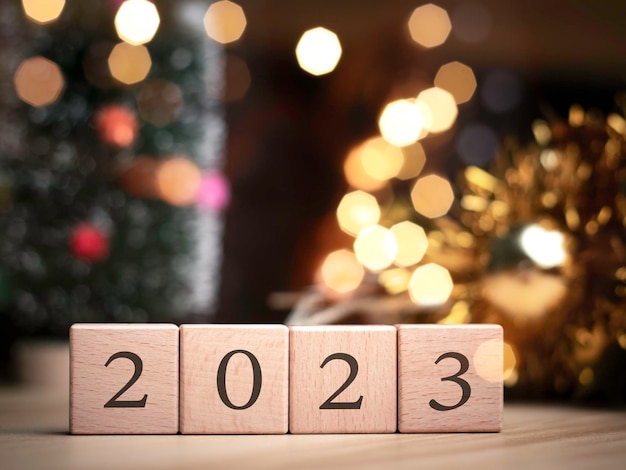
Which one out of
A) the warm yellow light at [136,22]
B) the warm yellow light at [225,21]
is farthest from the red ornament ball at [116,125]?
the warm yellow light at [225,21]

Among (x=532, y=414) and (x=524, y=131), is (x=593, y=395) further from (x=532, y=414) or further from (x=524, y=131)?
(x=524, y=131)

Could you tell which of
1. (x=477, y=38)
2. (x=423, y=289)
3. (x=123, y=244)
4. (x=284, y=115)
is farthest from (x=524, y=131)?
(x=123, y=244)

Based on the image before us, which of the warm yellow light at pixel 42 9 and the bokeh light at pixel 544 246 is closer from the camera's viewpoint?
the bokeh light at pixel 544 246

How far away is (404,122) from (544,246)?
2.41 ft

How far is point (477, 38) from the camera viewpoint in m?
1.59

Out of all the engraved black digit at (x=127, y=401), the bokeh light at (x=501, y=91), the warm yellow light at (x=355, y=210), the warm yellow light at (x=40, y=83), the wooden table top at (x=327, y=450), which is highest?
the bokeh light at (x=501, y=91)

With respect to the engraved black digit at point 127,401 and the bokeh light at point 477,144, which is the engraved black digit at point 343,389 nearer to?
the engraved black digit at point 127,401

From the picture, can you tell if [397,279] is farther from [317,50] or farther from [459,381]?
[317,50]

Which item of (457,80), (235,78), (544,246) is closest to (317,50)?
(235,78)

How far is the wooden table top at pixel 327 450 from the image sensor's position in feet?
1.98

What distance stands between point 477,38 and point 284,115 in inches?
16.3

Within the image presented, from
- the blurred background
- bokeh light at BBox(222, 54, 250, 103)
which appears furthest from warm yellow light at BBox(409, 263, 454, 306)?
bokeh light at BBox(222, 54, 250, 103)

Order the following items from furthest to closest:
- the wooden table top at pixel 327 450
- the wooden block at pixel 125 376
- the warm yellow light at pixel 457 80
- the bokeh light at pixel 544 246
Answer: the warm yellow light at pixel 457 80
the bokeh light at pixel 544 246
the wooden block at pixel 125 376
the wooden table top at pixel 327 450

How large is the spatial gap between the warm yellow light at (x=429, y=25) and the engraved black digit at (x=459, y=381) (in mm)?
996
